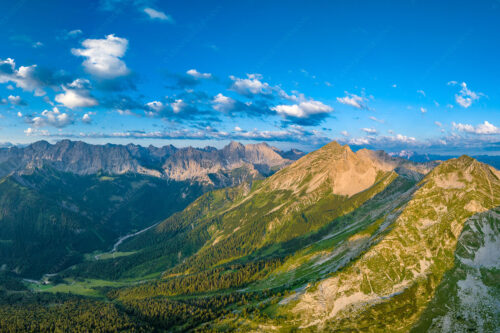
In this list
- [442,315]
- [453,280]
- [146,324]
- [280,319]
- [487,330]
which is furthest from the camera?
[146,324]

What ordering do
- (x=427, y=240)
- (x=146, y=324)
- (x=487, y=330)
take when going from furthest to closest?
(x=146, y=324) < (x=427, y=240) < (x=487, y=330)

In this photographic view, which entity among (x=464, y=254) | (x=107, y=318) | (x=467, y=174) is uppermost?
(x=467, y=174)

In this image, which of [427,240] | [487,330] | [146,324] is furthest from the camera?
[146,324]

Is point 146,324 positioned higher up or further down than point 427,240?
further down

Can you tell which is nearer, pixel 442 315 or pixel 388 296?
pixel 442 315

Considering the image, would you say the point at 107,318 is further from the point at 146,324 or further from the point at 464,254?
the point at 464,254

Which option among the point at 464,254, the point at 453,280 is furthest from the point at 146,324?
the point at 464,254

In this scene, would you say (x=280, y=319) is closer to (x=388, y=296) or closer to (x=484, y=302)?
(x=388, y=296)

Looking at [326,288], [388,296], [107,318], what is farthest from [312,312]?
[107,318]

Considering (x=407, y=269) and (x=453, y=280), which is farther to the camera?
(x=407, y=269)
